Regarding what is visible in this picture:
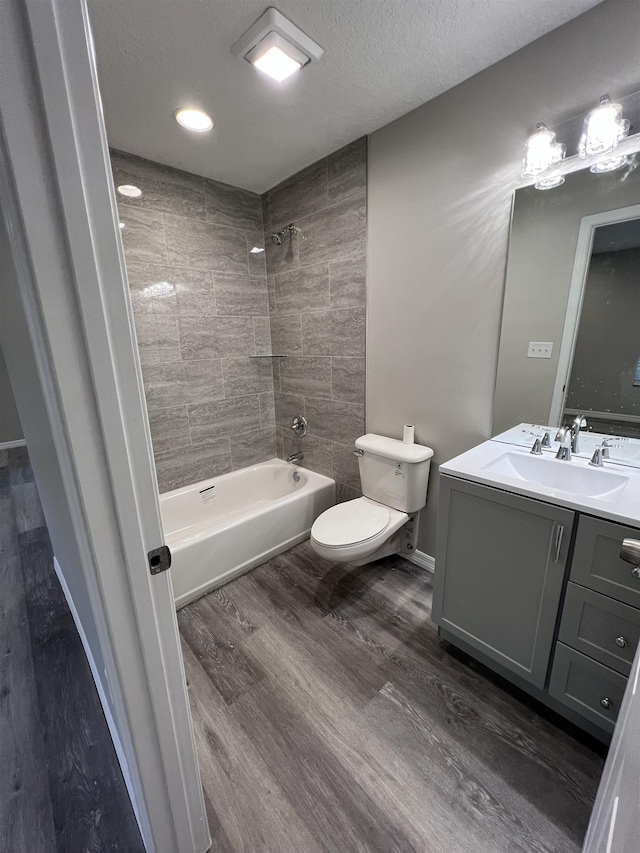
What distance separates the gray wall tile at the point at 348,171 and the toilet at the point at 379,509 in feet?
4.87

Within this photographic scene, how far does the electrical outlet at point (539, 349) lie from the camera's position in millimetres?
1552

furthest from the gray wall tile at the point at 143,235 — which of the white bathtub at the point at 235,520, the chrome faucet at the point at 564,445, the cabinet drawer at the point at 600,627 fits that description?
the cabinet drawer at the point at 600,627

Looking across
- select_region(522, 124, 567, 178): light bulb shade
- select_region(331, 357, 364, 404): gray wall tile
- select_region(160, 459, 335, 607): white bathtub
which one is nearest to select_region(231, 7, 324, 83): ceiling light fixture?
select_region(522, 124, 567, 178): light bulb shade

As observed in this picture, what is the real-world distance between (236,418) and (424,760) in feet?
7.40

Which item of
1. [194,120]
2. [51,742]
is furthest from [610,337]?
[51,742]

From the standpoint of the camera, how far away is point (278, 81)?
1.47 m

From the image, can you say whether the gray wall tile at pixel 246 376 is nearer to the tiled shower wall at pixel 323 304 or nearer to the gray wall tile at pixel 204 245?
the tiled shower wall at pixel 323 304

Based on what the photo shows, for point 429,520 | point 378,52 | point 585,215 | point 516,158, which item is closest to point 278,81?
point 378,52

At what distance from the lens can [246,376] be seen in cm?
279

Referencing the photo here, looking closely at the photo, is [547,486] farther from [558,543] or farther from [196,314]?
[196,314]

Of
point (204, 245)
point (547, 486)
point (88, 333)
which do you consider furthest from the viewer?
point (204, 245)

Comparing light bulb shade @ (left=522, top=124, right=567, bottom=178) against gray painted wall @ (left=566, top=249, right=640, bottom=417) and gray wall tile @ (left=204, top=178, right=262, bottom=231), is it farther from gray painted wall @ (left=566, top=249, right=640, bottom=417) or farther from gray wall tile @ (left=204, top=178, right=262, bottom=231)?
gray wall tile @ (left=204, top=178, right=262, bottom=231)

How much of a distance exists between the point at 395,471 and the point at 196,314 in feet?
5.69

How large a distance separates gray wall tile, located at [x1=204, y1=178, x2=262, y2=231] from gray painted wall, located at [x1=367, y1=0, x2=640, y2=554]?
1041mm
